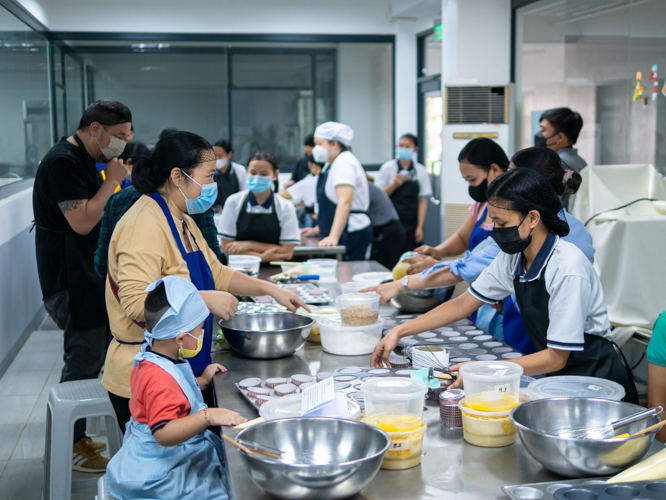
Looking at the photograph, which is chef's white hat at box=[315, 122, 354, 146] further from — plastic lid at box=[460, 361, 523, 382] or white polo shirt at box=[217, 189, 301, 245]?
plastic lid at box=[460, 361, 523, 382]

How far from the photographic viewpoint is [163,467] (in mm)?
1708

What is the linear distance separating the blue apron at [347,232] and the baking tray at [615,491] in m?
3.72

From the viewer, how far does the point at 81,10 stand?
8062mm

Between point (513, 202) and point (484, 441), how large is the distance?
70 centimetres

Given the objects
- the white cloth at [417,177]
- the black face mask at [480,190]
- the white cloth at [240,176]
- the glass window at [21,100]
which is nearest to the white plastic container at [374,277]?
the black face mask at [480,190]

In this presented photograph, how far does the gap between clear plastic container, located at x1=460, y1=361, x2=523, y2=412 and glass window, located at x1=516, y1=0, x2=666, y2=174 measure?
350 centimetres

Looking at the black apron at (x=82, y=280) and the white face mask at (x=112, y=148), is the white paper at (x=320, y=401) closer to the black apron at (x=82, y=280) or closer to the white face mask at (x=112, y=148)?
the black apron at (x=82, y=280)

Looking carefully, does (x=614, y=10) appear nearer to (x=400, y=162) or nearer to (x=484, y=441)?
(x=400, y=162)

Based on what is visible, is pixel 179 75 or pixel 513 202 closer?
pixel 513 202

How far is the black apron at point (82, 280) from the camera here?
308 cm

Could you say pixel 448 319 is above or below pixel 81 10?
below

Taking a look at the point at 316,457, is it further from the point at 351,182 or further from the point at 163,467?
the point at 351,182

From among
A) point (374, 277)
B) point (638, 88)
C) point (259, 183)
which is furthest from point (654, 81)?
point (259, 183)

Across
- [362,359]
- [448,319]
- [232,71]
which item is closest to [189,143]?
[362,359]
